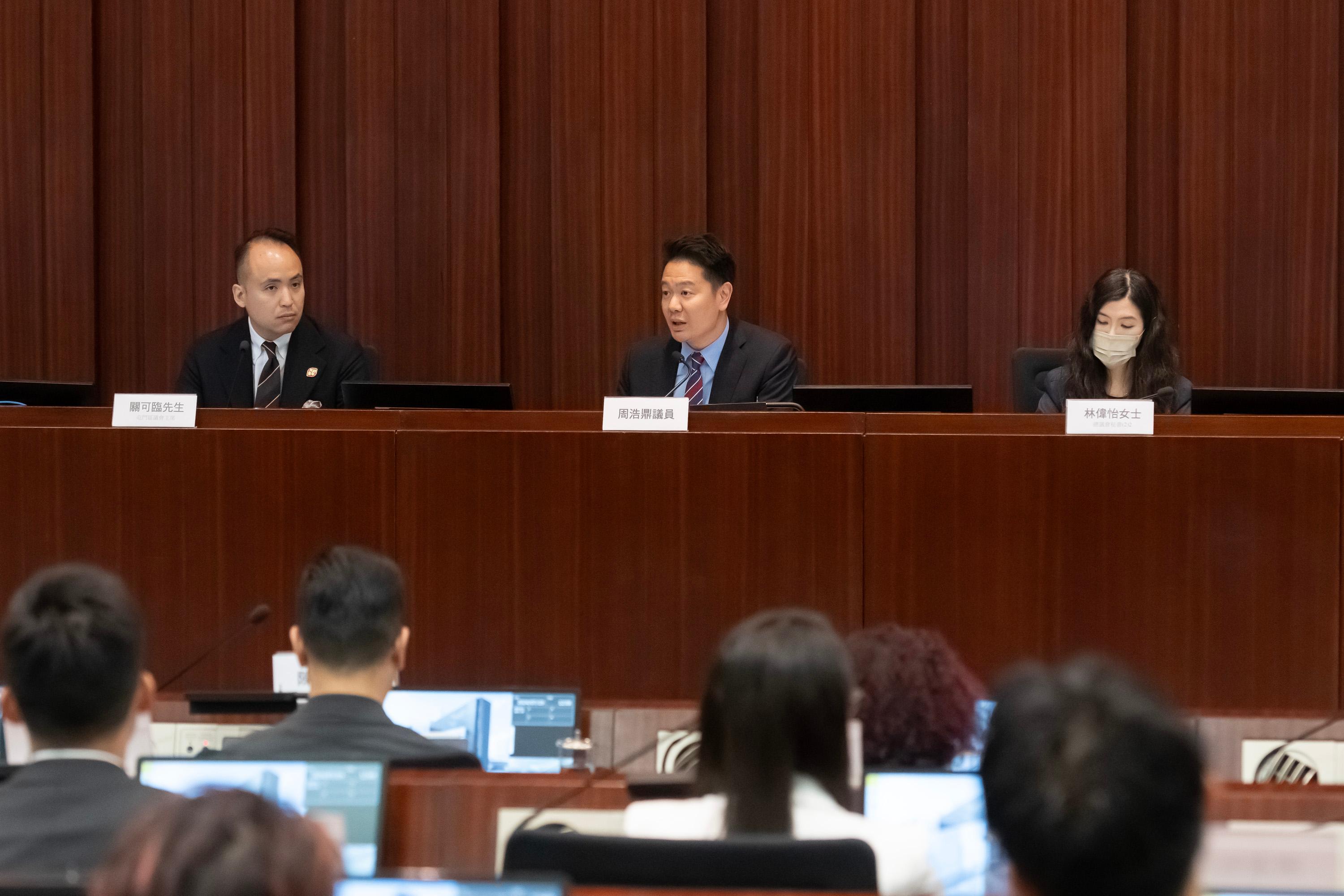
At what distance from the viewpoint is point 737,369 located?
4.36 metres

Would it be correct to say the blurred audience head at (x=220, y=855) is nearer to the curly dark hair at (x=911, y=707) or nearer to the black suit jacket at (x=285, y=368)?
the curly dark hair at (x=911, y=707)

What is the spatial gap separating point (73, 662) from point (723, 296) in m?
2.84

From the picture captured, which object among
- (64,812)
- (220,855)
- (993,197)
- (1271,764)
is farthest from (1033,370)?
(220,855)

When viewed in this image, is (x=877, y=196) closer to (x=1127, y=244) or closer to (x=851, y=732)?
(x=1127, y=244)

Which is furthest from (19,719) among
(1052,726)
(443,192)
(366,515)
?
(443,192)

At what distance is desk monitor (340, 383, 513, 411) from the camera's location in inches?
146

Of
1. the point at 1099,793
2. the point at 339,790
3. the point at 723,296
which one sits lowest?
the point at 339,790

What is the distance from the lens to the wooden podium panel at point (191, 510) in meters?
3.55

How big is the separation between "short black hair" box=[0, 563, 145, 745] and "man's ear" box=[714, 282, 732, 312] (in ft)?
8.81

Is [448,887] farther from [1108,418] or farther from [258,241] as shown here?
[258,241]

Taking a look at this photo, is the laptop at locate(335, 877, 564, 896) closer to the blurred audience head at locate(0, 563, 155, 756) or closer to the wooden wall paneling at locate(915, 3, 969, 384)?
the blurred audience head at locate(0, 563, 155, 756)

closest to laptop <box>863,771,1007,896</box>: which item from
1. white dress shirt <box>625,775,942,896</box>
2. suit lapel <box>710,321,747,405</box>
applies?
white dress shirt <box>625,775,942,896</box>

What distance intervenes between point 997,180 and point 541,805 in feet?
11.9

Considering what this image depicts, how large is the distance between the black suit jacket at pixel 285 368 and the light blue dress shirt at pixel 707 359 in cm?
90
